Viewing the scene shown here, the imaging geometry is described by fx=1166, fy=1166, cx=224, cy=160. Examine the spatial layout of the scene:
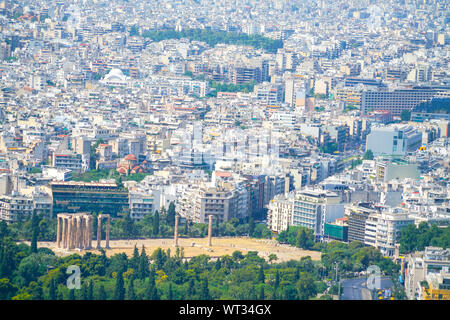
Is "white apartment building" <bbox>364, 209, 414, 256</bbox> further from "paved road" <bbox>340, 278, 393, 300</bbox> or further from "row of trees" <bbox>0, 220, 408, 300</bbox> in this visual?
"paved road" <bbox>340, 278, 393, 300</bbox>

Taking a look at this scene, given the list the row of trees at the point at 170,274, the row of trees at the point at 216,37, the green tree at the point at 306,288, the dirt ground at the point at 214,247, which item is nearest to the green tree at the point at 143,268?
the row of trees at the point at 170,274

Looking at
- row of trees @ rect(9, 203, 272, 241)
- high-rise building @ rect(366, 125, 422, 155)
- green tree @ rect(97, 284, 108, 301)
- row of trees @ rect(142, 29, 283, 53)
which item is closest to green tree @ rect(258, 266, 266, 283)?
green tree @ rect(97, 284, 108, 301)

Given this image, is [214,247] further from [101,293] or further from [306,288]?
[101,293]

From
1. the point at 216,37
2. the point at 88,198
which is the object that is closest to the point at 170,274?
the point at 88,198

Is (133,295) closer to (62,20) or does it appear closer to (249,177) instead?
(249,177)

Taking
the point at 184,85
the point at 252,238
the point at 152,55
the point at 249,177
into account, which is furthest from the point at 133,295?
the point at 152,55

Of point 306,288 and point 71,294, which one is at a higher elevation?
point 71,294
